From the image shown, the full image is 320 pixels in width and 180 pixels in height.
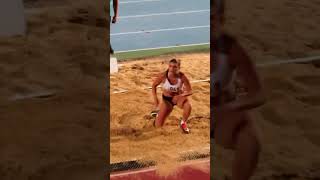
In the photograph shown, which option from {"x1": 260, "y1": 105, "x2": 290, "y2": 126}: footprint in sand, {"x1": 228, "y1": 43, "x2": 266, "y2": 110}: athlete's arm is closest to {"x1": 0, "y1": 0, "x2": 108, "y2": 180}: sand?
{"x1": 228, "y1": 43, "x2": 266, "y2": 110}: athlete's arm

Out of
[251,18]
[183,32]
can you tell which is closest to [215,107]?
[251,18]

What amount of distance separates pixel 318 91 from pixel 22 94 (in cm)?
208

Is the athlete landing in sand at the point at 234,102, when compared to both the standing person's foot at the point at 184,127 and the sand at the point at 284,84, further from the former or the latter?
the standing person's foot at the point at 184,127

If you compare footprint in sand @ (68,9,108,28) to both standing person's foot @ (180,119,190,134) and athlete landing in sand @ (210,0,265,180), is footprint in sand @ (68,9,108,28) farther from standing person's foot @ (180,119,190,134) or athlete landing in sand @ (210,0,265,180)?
athlete landing in sand @ (210,0,265,180)

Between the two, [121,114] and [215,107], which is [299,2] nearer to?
[121,114]

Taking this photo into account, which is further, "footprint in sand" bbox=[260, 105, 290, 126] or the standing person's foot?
the standing person's foot

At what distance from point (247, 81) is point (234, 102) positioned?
0.24m

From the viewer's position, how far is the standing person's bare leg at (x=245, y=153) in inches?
115

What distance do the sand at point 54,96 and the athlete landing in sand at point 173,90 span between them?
1.30 feet

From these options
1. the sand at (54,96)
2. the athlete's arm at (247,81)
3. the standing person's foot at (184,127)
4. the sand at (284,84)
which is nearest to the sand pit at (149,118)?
the standing person's foot at (184,127)

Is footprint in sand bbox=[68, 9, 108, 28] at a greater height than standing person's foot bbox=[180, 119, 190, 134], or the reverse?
footprint in sand bbox=[68, 9, 108, 28]

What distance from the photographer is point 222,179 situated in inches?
124

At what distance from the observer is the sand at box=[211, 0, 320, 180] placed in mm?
3277

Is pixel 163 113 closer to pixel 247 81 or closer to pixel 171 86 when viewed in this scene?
pixel 171 86
